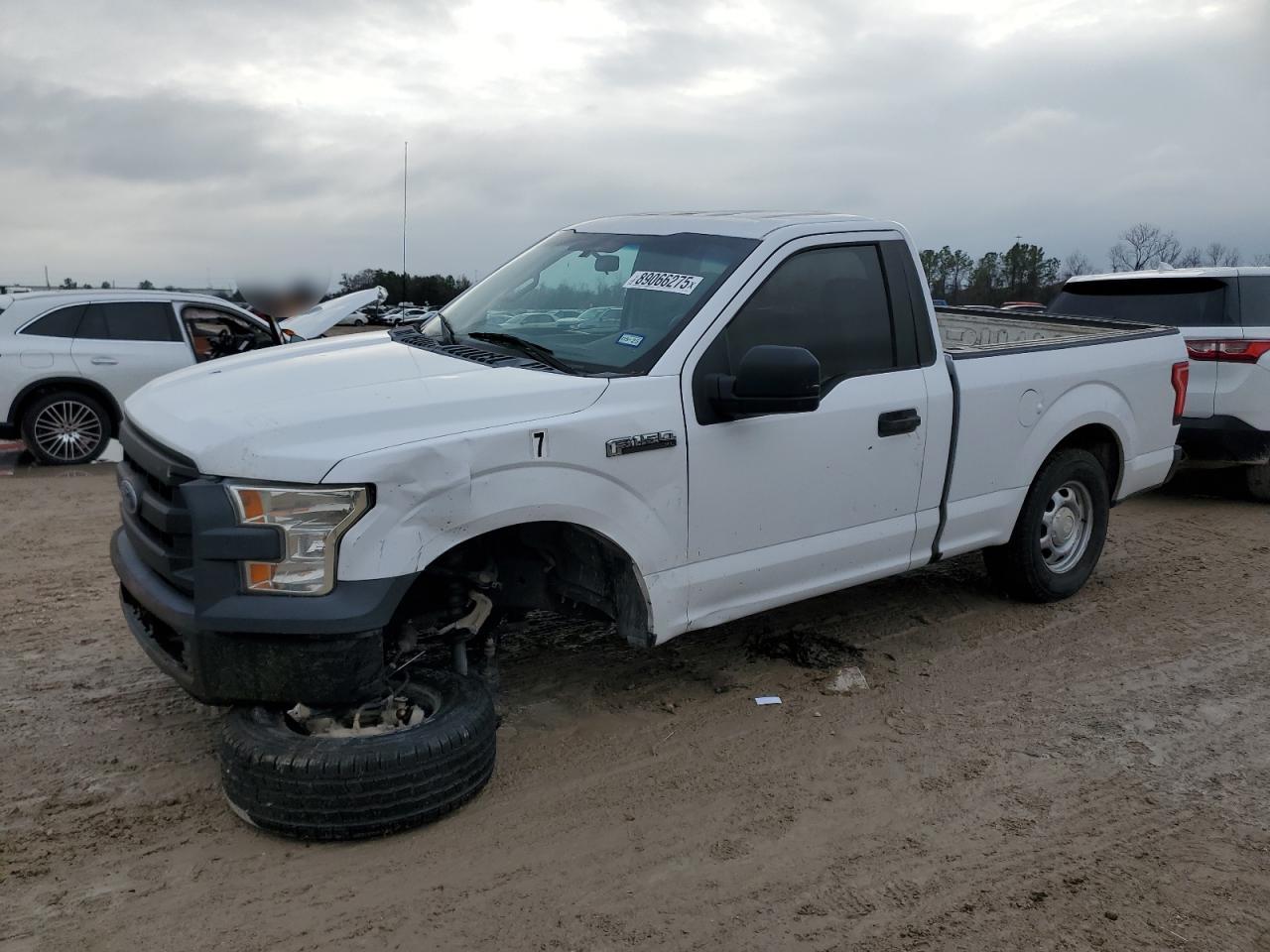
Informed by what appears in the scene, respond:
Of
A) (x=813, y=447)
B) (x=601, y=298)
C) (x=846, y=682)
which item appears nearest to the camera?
(x=813, y=447)

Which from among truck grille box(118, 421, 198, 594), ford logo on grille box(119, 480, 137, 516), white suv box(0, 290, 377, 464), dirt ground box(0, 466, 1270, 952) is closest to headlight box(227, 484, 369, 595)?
truck grille box(118, 421, 198, 594)

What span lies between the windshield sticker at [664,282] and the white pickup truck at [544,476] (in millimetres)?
19

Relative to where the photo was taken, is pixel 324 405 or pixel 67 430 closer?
pixel 324 405

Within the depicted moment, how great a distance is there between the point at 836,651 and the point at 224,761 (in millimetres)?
2912

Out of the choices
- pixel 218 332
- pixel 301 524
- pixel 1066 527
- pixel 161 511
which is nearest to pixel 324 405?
pixel 301 524

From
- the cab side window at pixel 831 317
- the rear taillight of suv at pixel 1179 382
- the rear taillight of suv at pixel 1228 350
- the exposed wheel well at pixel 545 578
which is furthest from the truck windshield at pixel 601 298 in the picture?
the rear taillight of suv at pixel 1228 350

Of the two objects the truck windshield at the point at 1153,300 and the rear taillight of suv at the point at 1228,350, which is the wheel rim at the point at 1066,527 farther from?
the truck windshield at the point at 1153,300

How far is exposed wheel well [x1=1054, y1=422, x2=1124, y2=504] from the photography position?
6.03 meters

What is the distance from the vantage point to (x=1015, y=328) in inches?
288

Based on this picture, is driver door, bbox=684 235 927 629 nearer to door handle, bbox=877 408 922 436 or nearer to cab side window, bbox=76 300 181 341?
door handle, bbox=877 408 922 436

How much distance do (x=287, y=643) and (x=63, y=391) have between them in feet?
25.9

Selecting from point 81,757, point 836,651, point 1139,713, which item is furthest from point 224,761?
point 1139,713

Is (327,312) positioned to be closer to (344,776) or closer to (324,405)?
(324,405)

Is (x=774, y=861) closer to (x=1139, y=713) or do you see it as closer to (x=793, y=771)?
(x=793, y=771)
